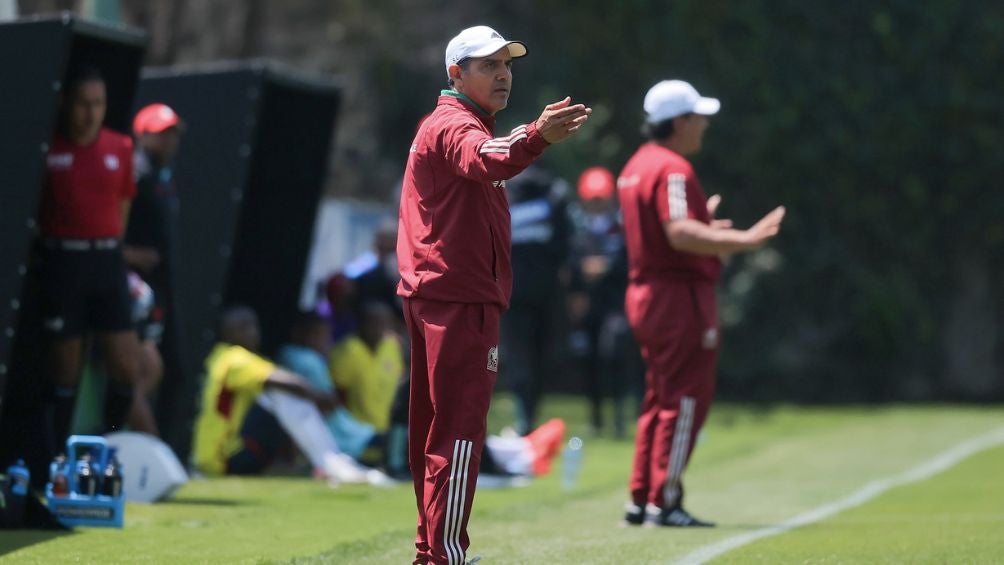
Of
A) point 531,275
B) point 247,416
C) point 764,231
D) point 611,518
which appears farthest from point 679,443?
point 531,275

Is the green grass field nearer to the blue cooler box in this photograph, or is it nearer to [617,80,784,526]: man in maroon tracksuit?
the blue cooler box

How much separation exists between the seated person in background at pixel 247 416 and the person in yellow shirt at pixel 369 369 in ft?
3.55

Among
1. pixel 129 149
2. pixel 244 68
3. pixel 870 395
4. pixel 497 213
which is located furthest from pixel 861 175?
pixel 497 213

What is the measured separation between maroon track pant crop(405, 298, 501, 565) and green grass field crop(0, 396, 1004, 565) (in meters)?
1.11

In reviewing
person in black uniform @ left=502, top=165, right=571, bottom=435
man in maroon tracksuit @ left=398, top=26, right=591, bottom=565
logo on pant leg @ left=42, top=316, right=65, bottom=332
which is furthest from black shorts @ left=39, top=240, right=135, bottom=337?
person in black uniform @ left=502, top=165, right=571, bottom=435

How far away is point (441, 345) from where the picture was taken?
7.20m

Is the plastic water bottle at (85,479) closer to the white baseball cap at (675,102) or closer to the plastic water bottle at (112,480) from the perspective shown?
the plastic water bottle at (112,480)

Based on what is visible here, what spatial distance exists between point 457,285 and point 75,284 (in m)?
3.83

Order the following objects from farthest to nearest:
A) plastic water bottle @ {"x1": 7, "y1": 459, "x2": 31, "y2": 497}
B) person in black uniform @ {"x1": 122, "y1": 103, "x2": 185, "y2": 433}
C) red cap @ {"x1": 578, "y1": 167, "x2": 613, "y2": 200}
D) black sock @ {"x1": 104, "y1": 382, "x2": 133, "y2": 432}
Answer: red cap @ {"x1": 578, "y1": 167, "x2": 613, "y2": 200} → person in black uniform @ {"x1": 122, "y1": 103, "x2": 185, "y2": 433} → black sock @ {"x1": 104, "y1": 382, "x2": 133, "y2": 432} → plastic water bottle @ {"x1": 7, "y1": 459, "x2": 31, "y2": 497}

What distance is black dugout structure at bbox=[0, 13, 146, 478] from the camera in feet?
33.3

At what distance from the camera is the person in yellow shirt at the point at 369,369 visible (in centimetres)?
1420

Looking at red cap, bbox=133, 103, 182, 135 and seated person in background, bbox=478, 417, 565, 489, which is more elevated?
red cap, bbox=133, 103, 182, 135

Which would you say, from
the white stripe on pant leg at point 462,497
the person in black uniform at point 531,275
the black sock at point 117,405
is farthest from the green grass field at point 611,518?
the white stripe on pant leg at point 462,497

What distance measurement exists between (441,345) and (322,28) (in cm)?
1717
